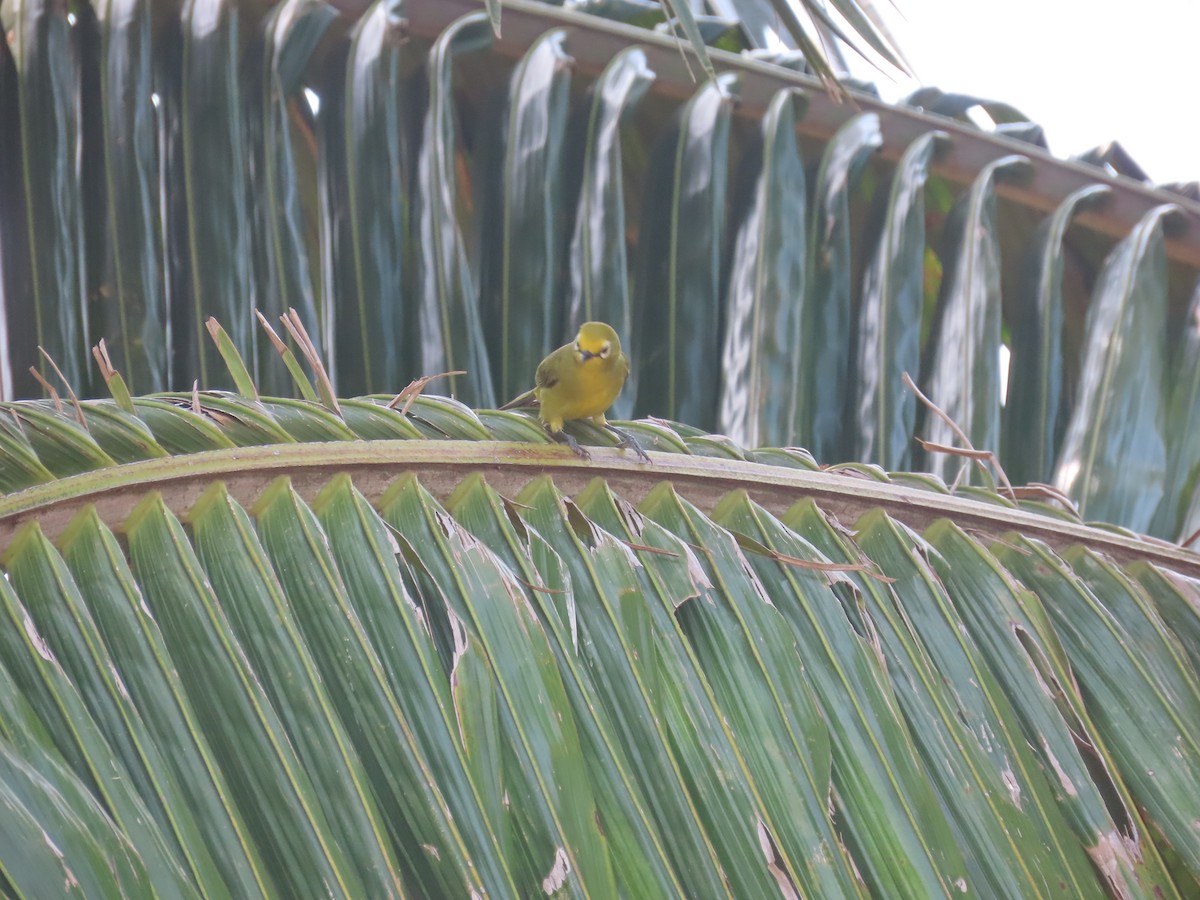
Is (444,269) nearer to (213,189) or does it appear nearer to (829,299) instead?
(213,189)

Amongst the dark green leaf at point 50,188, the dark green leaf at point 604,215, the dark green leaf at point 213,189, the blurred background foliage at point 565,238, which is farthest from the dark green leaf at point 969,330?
the dark green leaf at point 50,188

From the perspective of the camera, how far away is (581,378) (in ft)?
6.88

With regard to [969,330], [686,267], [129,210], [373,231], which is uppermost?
[129,210]

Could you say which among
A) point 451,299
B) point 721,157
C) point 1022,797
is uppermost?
point 721,157

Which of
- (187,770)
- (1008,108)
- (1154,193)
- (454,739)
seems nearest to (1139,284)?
(1154,193)

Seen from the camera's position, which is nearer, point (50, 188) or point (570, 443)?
point (570, 443)

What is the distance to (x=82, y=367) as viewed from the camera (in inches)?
89.4

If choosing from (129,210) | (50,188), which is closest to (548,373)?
(129,210)

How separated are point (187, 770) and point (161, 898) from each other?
160 mm

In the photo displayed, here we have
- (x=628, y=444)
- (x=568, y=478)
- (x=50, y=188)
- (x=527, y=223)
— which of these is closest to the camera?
(x=568, y=478)

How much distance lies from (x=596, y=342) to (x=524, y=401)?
0.22 metres

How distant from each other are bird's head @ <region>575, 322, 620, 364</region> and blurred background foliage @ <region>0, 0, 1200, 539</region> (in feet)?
0.75

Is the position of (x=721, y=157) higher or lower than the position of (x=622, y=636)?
higher

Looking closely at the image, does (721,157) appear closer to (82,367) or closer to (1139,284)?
(1139,284)
